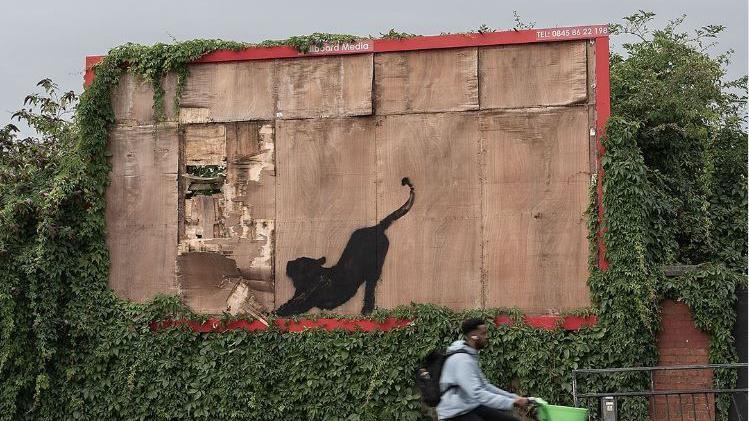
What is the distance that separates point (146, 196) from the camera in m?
14.1

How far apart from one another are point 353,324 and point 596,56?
5.13m

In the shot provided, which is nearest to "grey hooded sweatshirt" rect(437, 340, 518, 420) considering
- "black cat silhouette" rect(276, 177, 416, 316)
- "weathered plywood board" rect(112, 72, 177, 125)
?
"black cat silhouette" rect(276, 177, 416, 316)

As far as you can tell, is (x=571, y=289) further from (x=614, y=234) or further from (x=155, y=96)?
(x=155, y=96)

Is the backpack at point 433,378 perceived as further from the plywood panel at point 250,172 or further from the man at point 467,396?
the plywood panel at point 250,172

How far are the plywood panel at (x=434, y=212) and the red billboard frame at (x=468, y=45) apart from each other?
0.62 meters

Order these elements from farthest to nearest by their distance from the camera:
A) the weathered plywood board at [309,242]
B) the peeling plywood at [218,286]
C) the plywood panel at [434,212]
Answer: the peeling plywood at [218,286]
the weathered plywood board at [309,242]
the plywood panel at [434,212]

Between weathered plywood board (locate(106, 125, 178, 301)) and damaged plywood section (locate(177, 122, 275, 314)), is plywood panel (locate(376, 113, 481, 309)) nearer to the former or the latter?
damaged plywood section (locate(177, 122, 275, 314))

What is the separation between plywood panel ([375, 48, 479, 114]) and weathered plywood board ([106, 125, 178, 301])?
332 centimetres

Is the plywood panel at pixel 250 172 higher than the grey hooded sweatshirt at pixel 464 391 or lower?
higher

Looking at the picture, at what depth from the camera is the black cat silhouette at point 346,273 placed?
13.4 metres

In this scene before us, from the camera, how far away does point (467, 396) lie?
25.8ft

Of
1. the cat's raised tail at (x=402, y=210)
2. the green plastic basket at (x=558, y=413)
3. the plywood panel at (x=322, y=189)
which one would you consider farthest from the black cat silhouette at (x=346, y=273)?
the green plastic basket at (x=558, y=413)

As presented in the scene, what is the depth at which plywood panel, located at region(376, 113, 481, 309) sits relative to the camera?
13203 mm

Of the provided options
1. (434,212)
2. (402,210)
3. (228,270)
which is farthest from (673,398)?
(228,270)
